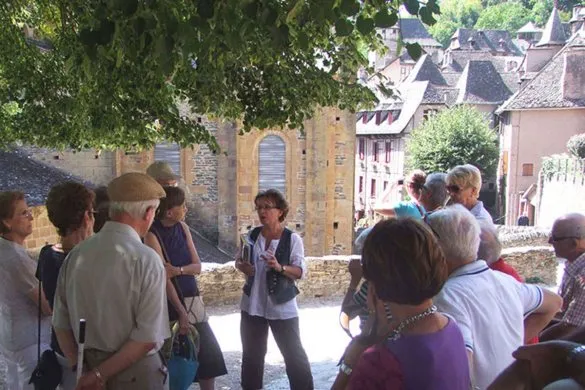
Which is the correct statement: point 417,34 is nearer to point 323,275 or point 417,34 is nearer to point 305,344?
point 323,275

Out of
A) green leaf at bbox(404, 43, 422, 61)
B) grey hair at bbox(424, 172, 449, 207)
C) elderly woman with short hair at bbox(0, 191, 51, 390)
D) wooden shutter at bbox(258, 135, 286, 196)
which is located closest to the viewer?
elderly woman with short hair at bbox(0, 191, 51, 390)

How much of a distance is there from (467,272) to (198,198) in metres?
20.4

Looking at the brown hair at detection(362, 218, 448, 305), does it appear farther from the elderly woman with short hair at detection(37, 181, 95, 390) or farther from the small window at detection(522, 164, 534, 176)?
the small window at detection(522, 164, 534, 176)

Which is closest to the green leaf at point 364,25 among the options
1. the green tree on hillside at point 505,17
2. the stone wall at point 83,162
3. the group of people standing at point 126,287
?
the group of people standing at point 126,287

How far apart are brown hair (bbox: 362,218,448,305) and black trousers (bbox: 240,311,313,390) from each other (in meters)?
2.86

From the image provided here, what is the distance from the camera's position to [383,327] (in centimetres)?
239

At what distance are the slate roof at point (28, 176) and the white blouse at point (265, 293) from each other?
10.2 metres

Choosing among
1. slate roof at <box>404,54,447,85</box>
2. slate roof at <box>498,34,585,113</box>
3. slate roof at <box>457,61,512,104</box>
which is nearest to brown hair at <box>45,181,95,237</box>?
slate roof at <box>498,34,585,113</box>

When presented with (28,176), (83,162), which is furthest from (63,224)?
(83,162)

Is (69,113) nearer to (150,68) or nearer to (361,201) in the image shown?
(150,68)

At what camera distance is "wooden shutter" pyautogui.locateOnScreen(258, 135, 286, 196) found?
22.5 m

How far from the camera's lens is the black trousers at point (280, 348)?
4898mm

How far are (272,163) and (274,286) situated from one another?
58.8ft

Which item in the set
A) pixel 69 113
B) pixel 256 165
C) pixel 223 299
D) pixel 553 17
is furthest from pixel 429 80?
pixel 69 113
